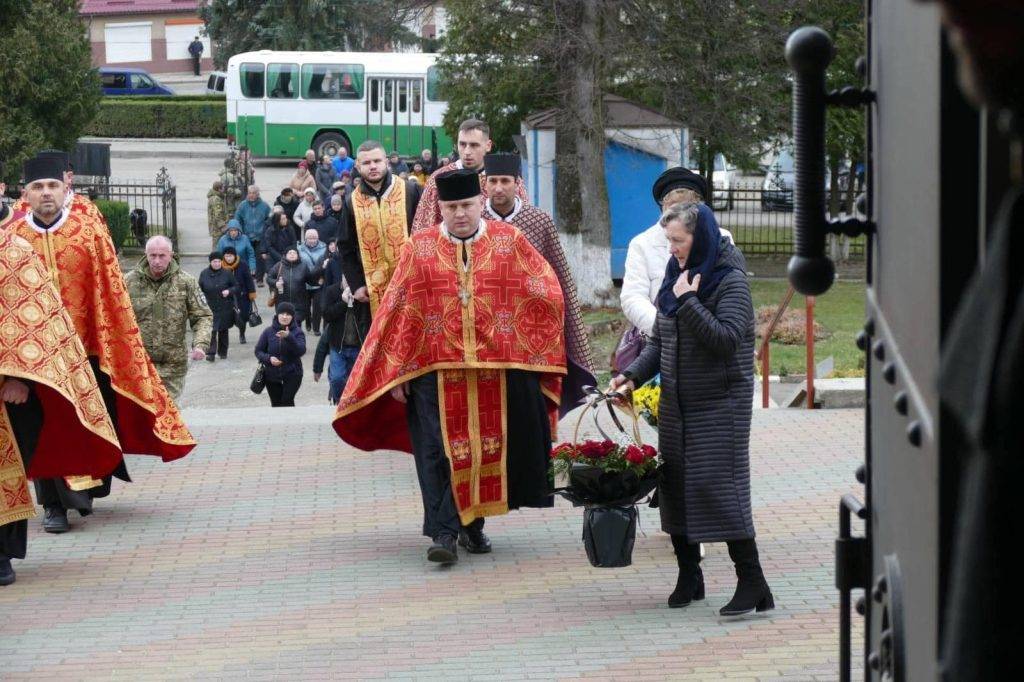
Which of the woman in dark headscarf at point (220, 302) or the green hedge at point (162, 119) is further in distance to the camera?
the green hedge at point (162, 119)

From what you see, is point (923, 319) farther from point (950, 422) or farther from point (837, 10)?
point (837, 10)

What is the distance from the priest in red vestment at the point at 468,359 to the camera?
7.93 m

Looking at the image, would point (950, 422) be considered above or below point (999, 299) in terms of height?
below

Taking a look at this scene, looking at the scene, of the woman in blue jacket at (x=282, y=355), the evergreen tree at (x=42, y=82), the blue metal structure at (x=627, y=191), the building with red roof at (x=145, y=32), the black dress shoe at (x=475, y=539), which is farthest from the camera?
the building with red roof at (x=145, y=32)

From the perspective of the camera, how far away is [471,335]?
26.0 ft

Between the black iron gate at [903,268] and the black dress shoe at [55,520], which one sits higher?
the black iron gate at [903,268]

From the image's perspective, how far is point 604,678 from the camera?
20.1 ft

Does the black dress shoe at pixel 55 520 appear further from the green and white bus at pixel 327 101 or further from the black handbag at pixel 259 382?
the green and white bus at pixel 327 101

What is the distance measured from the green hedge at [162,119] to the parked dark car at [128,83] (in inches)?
153

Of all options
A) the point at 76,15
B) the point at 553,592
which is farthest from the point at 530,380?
the point at 76,15

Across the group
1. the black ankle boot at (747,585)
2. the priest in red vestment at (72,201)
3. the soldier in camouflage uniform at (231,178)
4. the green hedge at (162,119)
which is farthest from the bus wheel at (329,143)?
the black ankle boot at (747,585)

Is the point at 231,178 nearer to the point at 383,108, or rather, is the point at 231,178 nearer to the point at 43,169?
the point at 383,108

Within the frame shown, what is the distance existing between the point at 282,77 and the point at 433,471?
3515 centimetres

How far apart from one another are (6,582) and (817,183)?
614 centimetres
